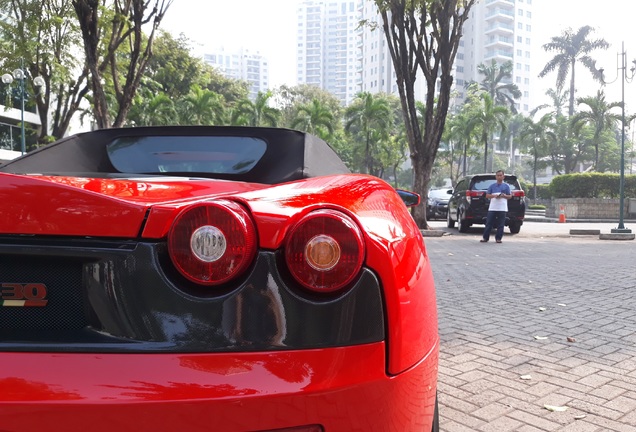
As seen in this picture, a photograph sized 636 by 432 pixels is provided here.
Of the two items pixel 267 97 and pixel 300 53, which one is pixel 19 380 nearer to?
pixel 267 97

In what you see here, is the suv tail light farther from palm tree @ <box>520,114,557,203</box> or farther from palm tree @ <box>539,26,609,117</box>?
palm tree @ <box>539,26,609,117</box>

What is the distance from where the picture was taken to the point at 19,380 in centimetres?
120

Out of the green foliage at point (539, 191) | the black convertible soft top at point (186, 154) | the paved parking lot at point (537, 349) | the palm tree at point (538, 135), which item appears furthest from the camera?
the green foliage at point (539, 191)

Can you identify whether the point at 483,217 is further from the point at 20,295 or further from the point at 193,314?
the point at 20,295

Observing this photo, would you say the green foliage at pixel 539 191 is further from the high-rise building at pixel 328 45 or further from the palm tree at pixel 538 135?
the high-rise building at pixel 328 45

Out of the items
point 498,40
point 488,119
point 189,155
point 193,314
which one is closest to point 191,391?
point 193,314

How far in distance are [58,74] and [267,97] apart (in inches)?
911

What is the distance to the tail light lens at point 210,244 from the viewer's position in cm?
130

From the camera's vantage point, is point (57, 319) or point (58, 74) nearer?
point (57, 319)

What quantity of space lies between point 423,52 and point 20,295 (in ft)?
50.5

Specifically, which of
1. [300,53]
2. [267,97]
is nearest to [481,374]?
[267,97]

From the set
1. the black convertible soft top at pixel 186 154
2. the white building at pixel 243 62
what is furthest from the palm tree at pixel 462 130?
the white building at pixel 243 62

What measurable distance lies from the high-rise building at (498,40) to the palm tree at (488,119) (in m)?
75.7

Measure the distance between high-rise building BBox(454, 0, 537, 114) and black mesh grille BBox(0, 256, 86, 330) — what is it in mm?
117315
